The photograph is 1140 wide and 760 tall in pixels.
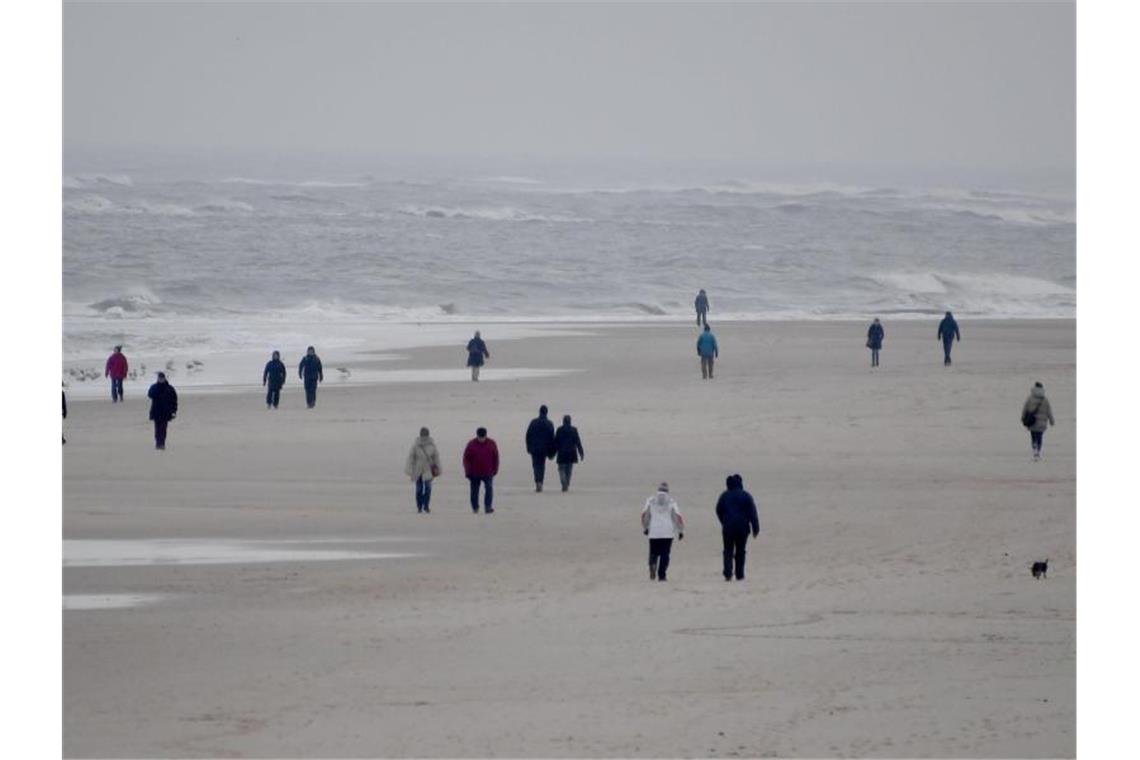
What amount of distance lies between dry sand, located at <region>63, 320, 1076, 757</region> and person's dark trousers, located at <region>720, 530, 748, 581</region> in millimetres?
270

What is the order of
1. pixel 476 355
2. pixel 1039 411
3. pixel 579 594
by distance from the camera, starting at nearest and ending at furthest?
pixel 579 594
pixel 1039 411
pixel 476 355

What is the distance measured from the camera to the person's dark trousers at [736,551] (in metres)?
16.0

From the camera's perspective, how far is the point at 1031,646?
1355 cm

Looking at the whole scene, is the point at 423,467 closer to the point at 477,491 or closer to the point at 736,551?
the point at 477,491

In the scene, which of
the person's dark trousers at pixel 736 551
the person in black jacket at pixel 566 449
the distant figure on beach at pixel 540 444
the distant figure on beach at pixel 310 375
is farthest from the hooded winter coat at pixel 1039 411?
the distant figure on beach at pixel 310 375

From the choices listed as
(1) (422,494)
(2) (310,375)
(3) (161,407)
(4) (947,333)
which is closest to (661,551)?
(1) (422,494)

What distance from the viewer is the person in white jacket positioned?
52.6 ft

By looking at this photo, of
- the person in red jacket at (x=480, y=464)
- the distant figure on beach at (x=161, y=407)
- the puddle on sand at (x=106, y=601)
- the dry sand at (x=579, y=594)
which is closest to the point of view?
the dry sand at (x=579, y=594)

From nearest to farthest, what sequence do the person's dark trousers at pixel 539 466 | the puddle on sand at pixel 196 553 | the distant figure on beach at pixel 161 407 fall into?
the puddle on sand at pixel 196 553, the person's dark trousers at pixel 539 466, the distant figure on beach at pixel 161 407

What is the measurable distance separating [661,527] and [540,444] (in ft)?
16.4

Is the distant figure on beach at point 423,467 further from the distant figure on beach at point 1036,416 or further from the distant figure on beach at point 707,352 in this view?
the distant figure on beach at point 707,352

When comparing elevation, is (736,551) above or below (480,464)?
below

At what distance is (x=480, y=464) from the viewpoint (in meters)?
19.2

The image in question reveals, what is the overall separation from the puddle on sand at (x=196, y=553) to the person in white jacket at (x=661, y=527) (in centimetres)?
220
